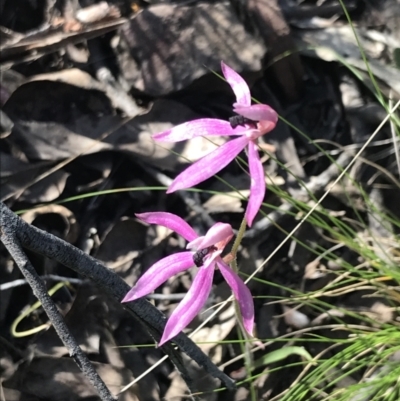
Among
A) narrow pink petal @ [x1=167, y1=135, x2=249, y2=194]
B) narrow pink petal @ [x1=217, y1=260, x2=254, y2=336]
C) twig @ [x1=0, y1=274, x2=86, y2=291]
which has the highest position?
narrow pink petal @ [x1=167, y1=135, x2=249, y2=194]

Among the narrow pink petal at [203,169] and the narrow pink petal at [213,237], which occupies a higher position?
the narrow pink petal at [203,169]

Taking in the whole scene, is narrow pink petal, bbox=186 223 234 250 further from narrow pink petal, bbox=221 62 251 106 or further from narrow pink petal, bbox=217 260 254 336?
narrow pink petal, bbox=221 62 251 106

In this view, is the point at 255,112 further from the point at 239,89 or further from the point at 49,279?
the point at 49,279

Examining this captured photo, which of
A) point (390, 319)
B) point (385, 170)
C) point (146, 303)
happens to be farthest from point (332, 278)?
point (146, 303)

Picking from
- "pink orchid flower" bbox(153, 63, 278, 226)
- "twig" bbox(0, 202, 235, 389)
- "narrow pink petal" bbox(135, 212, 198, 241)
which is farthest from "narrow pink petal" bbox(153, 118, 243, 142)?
"twig" bbox(0, 202, 235, 389)

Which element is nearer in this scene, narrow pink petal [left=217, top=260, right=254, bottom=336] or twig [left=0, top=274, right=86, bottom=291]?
narrow pink petal [left=217, top=260, right=254, bottom=336]

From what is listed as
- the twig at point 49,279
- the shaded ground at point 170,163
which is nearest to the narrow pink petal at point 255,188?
the shaded ground at point 170,163

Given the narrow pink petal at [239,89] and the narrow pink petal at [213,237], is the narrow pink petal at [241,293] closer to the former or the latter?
the narrow pink petal at [213,237]
